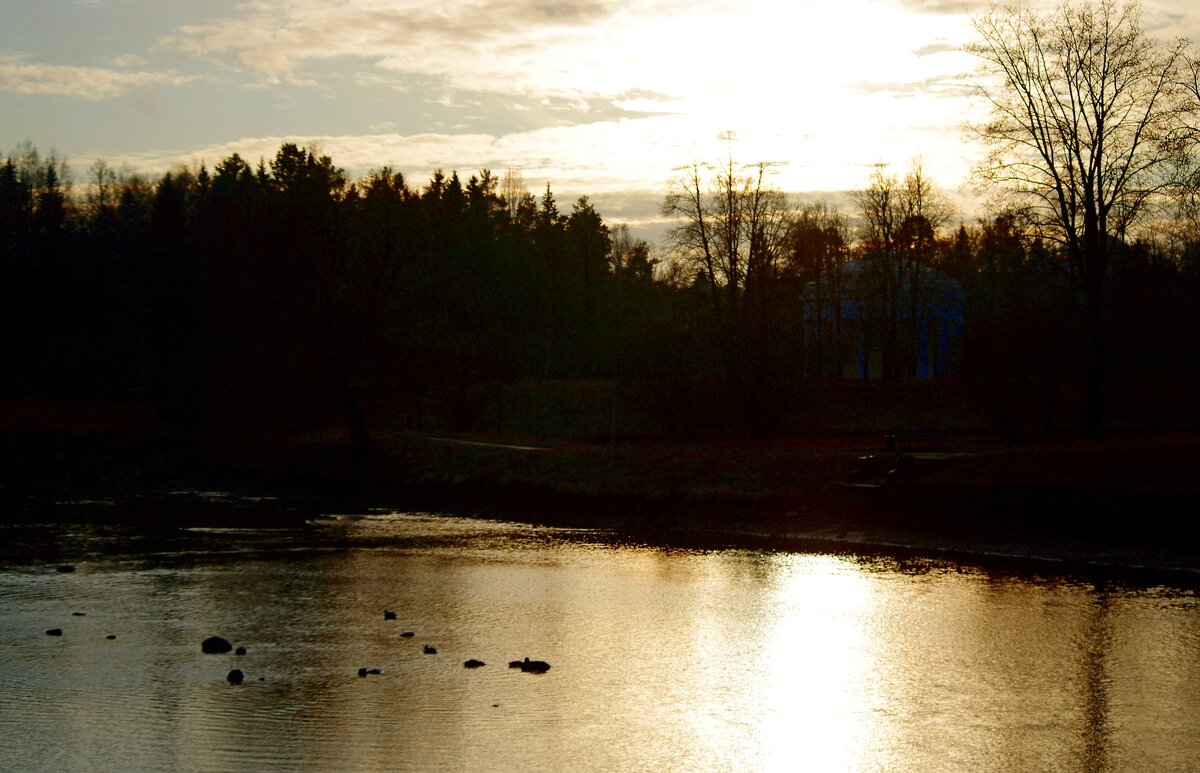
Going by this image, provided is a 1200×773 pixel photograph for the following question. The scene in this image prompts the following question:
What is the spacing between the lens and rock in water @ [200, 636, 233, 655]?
16391 mm

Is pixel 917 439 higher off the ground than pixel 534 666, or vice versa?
pixel 917 439

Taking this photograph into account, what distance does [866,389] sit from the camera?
2589 inches

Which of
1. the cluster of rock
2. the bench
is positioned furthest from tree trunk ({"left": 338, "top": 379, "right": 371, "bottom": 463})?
the cluster of rock

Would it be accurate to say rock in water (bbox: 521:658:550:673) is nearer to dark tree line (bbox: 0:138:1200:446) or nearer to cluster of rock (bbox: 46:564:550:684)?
cluster of rock (bbox: 46:564:550:684)

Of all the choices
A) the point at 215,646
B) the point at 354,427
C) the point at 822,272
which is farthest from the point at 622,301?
the point at 215,646

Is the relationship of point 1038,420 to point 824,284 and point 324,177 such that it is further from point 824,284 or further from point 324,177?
point 824,284

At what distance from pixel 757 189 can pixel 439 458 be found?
3074 centimetres

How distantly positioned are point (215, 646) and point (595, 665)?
5428mm

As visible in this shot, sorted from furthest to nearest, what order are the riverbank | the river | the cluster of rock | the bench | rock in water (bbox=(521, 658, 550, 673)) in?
the bench < the riverbank < rock in water (bbox=(521, 658, 550, 673)) < the cluster of rock < the river

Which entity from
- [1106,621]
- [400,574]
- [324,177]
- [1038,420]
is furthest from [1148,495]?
[324,177]

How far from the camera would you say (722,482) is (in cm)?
3591

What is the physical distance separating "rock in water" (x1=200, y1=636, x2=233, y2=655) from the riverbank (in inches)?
647

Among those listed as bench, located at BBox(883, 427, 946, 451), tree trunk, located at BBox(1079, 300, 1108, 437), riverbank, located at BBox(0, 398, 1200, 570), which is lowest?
riverbank, located at BBox(0, 398, 1200, 570)

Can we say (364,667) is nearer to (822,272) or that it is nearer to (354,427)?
(354,427)
